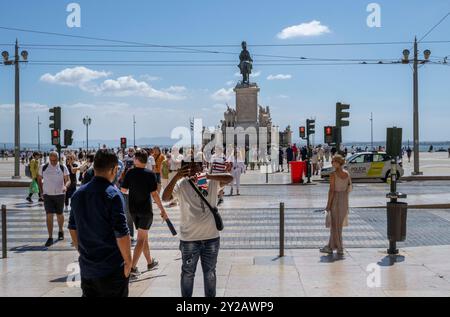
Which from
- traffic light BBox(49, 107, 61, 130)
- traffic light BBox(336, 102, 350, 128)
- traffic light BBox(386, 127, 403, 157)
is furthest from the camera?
traffic light BBox(49, 107, 61, 130)

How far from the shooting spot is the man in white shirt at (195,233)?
6.27 m

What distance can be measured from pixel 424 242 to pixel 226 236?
12.5ft

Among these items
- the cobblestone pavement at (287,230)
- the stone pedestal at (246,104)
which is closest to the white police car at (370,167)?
the cobblestone pavement at (287,230)

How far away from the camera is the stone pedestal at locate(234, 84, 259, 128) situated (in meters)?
53.0

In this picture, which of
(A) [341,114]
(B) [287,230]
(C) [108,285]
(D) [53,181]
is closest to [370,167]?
(A) [341,114]

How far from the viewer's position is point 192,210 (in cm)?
631

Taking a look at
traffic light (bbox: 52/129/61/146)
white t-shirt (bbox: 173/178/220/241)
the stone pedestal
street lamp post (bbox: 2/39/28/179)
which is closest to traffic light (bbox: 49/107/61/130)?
traffic light (bbox: 52/129/61/146)

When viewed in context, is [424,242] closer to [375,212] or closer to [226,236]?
[226,236]

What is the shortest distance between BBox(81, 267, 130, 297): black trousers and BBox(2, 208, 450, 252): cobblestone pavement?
6032 millimetres

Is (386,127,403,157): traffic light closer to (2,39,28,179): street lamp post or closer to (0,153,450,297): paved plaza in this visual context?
(0,153,450,297): paved plaza

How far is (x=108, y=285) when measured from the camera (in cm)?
496

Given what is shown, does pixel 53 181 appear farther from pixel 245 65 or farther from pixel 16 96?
pixel 245 65

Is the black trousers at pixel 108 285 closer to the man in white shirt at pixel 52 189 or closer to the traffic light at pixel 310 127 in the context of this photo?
the man in white shirt at pixel 52 189
